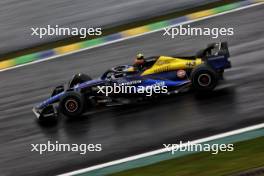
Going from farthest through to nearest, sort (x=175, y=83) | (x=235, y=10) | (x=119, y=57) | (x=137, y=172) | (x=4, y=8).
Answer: (x=4, y=8)
(x=235, y=10)
(x=119, y=57)
(x=175, y=83)
(x=137, y=172)

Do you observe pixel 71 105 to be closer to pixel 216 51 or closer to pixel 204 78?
pixel 204 78

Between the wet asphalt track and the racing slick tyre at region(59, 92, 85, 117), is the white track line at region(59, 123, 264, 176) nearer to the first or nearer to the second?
the wet asphalt track

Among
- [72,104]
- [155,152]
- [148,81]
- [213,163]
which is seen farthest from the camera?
[72,104]

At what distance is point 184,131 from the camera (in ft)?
44.2

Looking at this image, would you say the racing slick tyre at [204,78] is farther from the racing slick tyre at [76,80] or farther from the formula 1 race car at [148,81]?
the racing slick tyre at [76,80]

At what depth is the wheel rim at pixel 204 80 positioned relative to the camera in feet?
48.0

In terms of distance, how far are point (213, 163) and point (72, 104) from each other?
4812 mm

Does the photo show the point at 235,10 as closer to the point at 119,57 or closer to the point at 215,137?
the point at 119,57

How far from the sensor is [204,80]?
48.2ft

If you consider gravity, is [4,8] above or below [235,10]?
above

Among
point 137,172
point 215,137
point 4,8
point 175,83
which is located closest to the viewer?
point 137,172

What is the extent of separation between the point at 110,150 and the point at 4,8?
50.4 feet

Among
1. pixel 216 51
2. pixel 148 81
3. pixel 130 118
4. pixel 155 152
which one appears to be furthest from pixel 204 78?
pixel 155 152

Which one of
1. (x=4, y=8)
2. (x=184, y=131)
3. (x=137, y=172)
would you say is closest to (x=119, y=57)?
(x=184, y=131)
